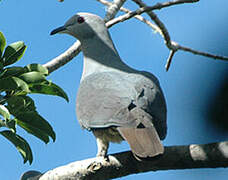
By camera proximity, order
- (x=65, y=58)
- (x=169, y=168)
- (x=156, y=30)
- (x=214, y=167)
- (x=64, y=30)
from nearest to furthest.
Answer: (x=214, y=167)
(x=169, y=168)
(x=65, y=58)
(x=64, y=30)
(x=156, y=30)

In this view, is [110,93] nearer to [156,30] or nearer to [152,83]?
[152,83]

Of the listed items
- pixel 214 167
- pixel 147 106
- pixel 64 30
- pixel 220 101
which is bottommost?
pixel 214 167

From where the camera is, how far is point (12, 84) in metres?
2.35

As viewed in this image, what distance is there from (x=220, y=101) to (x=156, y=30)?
318cm

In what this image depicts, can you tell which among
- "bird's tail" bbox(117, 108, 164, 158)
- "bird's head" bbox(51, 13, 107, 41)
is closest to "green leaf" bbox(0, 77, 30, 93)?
"bird's tail" bbox(117, 108, 164, 158)

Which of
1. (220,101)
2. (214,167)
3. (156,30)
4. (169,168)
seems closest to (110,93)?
(169,168)

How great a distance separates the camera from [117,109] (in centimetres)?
248

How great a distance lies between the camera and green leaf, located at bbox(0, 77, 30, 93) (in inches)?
91.0

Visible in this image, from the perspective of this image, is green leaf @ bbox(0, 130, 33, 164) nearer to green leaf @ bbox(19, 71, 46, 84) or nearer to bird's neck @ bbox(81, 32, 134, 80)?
green leaf @ bbox(19, 71, 46, 84)

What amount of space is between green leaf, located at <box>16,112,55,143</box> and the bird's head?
1338 millimetres

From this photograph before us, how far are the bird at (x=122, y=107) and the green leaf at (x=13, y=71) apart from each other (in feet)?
1.56

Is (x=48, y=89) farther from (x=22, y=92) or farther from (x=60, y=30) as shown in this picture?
(x=60, y=30)

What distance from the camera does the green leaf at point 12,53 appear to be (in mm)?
2574

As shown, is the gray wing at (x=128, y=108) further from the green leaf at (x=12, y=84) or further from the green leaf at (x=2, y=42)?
the green leaf at (x=2, y=42)
